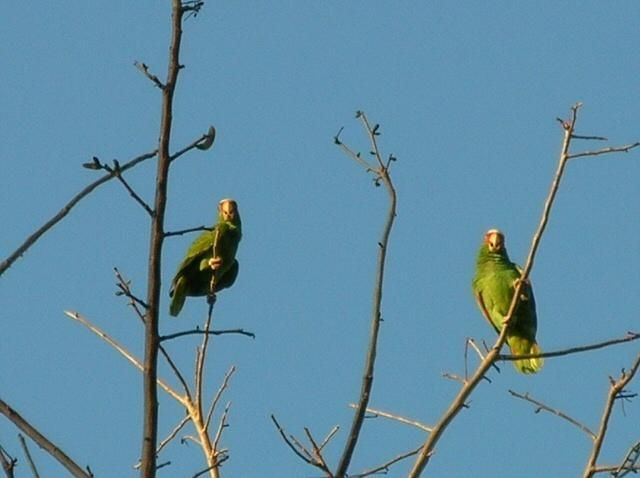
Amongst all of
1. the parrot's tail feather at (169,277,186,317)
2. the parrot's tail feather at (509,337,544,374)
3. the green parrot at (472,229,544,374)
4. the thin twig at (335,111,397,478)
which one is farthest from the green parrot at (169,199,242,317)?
the thin twig at (335,111,397,478)

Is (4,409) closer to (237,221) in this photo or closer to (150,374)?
(150,374)

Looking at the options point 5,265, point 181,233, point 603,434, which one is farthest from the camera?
point 603,434

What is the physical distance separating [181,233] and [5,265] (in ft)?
2.28

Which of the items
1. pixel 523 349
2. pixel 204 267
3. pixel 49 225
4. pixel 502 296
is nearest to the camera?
pixel 49 225

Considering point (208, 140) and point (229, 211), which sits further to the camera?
point (229, 211)

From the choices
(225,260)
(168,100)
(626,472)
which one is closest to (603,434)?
(626,472)

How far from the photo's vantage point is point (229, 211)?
11.2 meters

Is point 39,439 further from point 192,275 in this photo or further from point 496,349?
Result: point 192,275

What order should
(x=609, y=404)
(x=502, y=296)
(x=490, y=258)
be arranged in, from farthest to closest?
(x=490, y=258)
(x=502, y=296)
(x=609, y=404)

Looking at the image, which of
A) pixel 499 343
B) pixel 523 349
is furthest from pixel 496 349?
pixel 523 349

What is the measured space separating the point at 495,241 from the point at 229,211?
2.47 metres

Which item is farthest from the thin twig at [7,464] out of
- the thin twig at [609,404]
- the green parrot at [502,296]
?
the green parrot at [502,296]

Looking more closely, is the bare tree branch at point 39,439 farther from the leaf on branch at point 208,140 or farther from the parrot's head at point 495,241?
the parrot's head at point 495,241

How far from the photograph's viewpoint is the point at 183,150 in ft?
10.0
